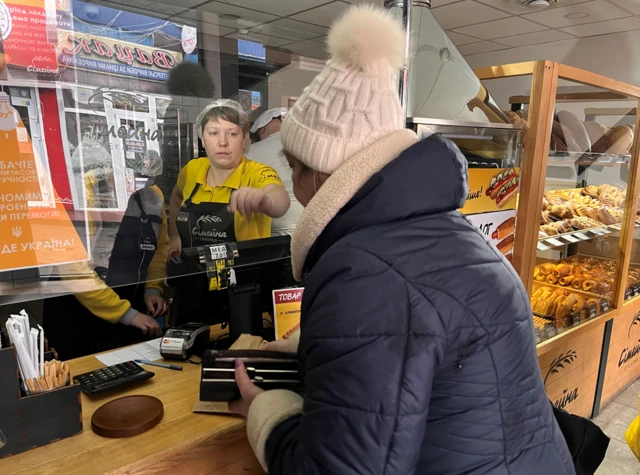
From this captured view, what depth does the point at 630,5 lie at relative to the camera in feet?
14.1

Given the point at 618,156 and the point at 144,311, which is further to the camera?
the point at 618,156

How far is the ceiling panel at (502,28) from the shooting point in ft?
16.4

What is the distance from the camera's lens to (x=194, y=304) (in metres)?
1.66

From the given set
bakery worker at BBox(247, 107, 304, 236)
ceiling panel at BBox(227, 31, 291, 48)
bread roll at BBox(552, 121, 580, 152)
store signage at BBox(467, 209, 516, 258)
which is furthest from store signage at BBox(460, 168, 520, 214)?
ceiling panel at BBox(227, 31, 291, 48)

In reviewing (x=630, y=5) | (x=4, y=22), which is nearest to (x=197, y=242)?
(x=4, y=22)

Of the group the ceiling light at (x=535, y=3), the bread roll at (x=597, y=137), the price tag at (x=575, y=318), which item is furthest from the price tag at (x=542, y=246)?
the ceiling light at (x=535, y=3)

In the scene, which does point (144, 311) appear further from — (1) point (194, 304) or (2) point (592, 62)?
(2) point (592, 62)

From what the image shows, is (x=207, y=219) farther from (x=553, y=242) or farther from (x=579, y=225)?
(x=579, y=225)

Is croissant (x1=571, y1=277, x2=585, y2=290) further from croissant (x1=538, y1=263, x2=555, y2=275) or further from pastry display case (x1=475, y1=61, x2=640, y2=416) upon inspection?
croissant (x1=538, y1=263, x2=555, y2=275)

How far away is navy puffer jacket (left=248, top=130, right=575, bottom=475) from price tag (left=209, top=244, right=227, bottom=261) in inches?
24.9

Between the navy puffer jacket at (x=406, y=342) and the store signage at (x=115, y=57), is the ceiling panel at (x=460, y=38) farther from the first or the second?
the navy puffer jacket at (x=406, y=342)

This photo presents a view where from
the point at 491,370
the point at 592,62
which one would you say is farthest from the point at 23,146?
the point at 592,62

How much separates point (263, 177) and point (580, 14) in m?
4.60

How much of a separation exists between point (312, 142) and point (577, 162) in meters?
2.12
